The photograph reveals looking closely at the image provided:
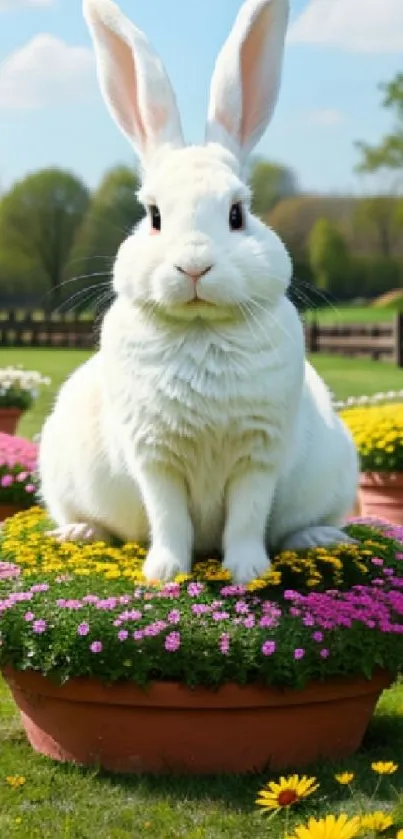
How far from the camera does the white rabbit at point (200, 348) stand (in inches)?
133

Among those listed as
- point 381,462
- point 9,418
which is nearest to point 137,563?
point 381,462

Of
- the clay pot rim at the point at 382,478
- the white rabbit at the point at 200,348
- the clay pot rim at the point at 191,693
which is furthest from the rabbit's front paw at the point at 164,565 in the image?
the clay pot rim at the point at 382,478

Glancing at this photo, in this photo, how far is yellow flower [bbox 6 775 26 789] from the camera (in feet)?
11.8

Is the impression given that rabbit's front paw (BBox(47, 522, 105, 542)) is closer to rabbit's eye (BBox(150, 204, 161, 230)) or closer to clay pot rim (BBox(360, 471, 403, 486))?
rabbit's eye (BBox(150, 204, 161, 230))

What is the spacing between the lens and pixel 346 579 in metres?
3.98

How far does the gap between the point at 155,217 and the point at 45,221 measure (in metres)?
43.5

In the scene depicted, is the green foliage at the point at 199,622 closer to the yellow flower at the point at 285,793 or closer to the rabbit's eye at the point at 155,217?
the yellow flower at the point at 285,793

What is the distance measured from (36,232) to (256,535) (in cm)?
4325

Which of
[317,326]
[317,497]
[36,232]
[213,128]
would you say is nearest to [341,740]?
[317,497]

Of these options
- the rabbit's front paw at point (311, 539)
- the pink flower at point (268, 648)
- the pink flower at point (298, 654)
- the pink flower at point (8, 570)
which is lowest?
A: the pink flower at point (298, 654)

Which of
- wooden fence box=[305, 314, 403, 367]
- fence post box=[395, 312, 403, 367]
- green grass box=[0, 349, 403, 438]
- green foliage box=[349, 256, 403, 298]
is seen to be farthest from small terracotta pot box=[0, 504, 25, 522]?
green foliage box=[349, 256, 403, 298]

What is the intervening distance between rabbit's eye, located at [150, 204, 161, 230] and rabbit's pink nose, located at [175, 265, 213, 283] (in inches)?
10.4

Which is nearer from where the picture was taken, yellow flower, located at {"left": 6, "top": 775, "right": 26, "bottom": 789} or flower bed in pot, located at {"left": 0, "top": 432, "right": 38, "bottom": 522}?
yellow flower, located at {"left": 6, "top": 775, "right": 26, "bottom": 789}

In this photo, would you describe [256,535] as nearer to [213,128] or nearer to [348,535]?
[348,535]
